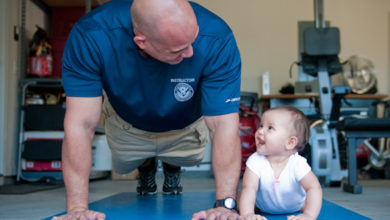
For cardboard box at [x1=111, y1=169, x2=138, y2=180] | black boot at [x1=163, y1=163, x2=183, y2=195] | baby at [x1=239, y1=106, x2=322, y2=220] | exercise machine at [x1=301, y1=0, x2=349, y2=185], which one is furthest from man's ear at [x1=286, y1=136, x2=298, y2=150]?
cardboard box at [x1=111, y1=169, x2=138, y2=180]

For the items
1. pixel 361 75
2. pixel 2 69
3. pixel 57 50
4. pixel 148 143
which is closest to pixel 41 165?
pixel 2 69

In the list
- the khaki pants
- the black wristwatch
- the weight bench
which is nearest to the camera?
the black wristwatch

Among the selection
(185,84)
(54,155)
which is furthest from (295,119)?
(54,155)

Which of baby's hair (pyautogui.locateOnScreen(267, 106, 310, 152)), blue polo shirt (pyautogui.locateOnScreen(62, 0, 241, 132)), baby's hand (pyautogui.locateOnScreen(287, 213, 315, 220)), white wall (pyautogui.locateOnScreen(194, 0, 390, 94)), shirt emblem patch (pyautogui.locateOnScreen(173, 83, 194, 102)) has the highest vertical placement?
white wall (pyautogui.locateOnScreen(194, 0, 390, 94))

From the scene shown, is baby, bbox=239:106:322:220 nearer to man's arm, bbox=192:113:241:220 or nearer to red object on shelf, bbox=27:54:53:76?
man's arm, bbox=192:113:241:220

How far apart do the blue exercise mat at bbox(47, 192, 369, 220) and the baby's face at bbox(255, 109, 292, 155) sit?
0.22m

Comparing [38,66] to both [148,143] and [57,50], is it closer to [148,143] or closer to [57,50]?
[57,50]

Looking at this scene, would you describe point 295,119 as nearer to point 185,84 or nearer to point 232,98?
point 232,98

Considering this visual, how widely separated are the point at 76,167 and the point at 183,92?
17.0 inches

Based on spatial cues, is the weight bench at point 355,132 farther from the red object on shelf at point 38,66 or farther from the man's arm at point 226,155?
the red object on shelf at point 38,66

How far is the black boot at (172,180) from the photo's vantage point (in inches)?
86.9

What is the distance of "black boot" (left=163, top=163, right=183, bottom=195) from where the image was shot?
2.21 metres

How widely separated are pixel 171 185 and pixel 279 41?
394cm

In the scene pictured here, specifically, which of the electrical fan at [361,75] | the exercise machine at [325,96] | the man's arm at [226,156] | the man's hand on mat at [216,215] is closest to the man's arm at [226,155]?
the man's arm at [226,156]
